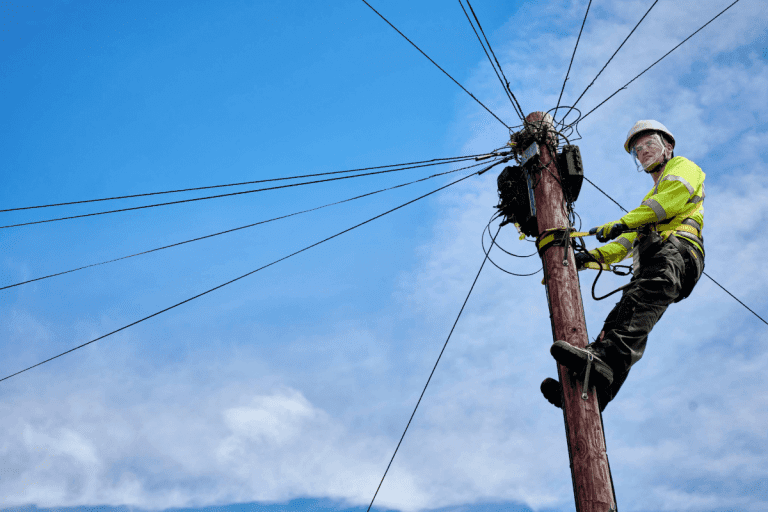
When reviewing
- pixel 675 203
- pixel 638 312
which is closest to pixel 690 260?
pixel 675 203

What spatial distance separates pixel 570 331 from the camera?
14.0 feet

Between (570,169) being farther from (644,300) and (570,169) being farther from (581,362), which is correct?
(581,362)

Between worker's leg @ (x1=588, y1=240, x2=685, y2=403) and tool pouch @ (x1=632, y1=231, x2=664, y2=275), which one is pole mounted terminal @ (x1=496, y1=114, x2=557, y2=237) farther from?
worker's leg @ (x1=588, y1=240, x2=685, y2=403)

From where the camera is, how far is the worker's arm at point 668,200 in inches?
176

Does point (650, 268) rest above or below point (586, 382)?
above

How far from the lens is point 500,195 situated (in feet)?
18.7

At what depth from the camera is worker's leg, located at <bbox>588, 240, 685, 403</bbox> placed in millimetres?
4094

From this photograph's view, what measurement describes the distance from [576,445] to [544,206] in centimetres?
200

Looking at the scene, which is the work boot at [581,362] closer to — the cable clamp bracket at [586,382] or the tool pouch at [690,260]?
the cable clamp bracket at [586,382]

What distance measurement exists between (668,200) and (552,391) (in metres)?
1.65

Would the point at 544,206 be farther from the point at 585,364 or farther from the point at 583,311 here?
the point at 585,364

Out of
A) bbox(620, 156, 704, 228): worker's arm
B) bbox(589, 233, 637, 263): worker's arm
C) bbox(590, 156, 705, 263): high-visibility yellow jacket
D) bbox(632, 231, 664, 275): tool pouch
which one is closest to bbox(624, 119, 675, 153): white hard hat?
bbox(590, 156, 705, 263): high-visibility yellow jacket

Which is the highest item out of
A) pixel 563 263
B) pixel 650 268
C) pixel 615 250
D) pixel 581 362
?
pixel 615 250

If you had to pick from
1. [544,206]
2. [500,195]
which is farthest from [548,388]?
[500,195]
